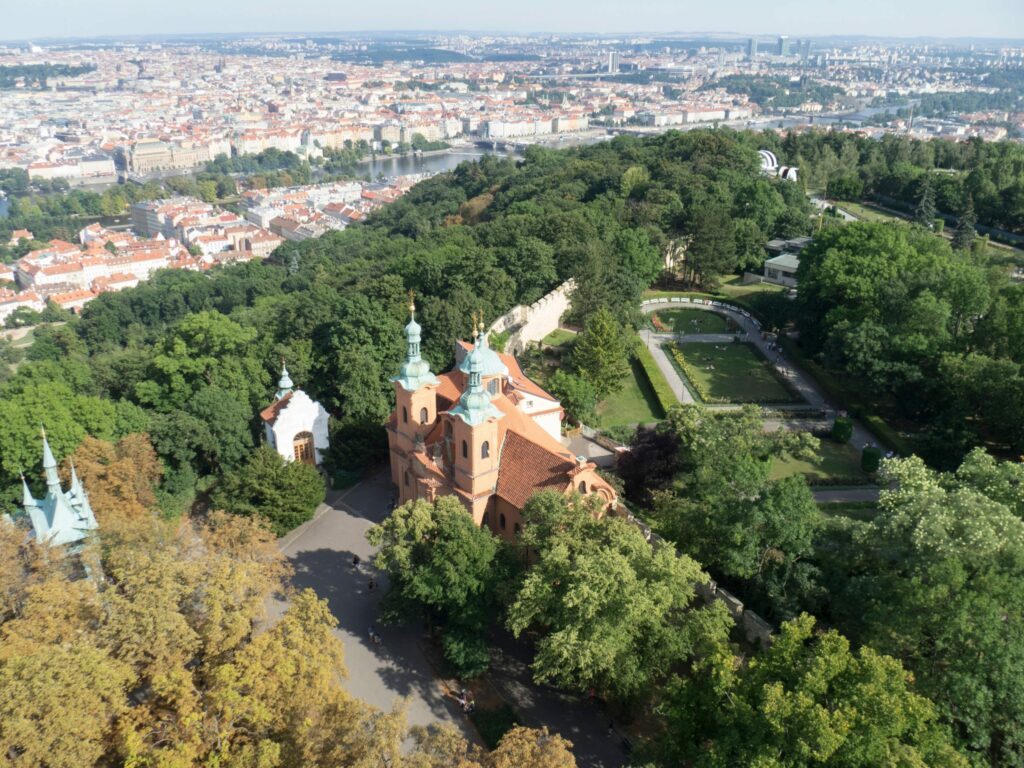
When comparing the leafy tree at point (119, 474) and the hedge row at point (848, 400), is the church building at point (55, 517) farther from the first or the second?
the hedge row at point (848, 400)

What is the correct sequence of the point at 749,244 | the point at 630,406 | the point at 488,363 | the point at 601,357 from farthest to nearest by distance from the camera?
the point at 749,244 → the point at 630,406 → the point at 601,357 → the point at 488,363

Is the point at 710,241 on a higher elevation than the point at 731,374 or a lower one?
higher

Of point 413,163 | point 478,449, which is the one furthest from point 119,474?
point 413,163

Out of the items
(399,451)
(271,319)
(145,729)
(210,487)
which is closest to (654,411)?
(399,451)

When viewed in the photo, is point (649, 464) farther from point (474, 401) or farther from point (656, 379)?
point (656, 379)

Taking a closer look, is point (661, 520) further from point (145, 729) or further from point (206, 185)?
point (206, 185)

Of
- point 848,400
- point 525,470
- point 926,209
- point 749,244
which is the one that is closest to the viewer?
point 525,470

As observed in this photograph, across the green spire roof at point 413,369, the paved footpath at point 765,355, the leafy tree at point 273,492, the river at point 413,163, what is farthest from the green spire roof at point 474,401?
the river at point 413,163

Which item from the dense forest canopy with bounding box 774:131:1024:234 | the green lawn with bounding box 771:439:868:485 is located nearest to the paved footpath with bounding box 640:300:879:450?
the green lawn with bounding box 771:439:868:485
